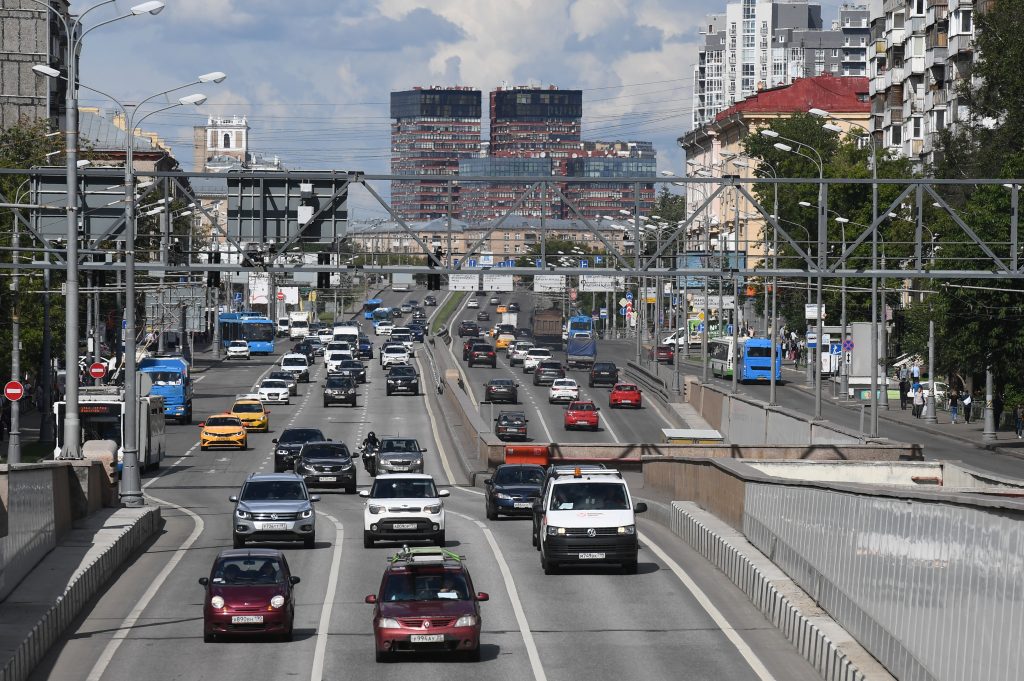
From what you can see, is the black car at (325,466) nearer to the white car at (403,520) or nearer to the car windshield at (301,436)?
the car windshield at (301,436)

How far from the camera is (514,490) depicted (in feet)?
133

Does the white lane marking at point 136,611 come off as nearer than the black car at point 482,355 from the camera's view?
Yes

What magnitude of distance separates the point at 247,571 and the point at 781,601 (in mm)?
7326

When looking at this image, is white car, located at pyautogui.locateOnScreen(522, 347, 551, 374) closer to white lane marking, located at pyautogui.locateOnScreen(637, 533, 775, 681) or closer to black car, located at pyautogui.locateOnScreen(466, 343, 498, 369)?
black car, located at pyautogui.locateOnScreen(466, 343, 498, 369)

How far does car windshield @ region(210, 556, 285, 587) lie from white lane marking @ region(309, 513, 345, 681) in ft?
3.57

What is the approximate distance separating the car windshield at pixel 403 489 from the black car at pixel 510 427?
35.7 metres

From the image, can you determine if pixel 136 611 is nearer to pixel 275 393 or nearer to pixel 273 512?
pixel 273 512

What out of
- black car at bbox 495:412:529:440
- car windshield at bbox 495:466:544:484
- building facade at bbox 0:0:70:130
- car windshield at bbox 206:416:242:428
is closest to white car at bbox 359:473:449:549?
car windshield at bbox 495:466:544:484

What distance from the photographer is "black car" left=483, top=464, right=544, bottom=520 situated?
4031cm

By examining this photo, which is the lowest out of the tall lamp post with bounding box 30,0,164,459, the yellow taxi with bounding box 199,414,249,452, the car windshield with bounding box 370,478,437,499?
the yellow taxi with bounding box 199,414,249,452

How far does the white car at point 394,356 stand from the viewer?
110 metres

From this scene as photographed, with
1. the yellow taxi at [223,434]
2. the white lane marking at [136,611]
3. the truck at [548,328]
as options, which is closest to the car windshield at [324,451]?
the white lane marking at [136,611]

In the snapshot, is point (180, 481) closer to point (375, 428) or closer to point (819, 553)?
point (375, 428)

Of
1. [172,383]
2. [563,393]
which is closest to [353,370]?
[563,393]
